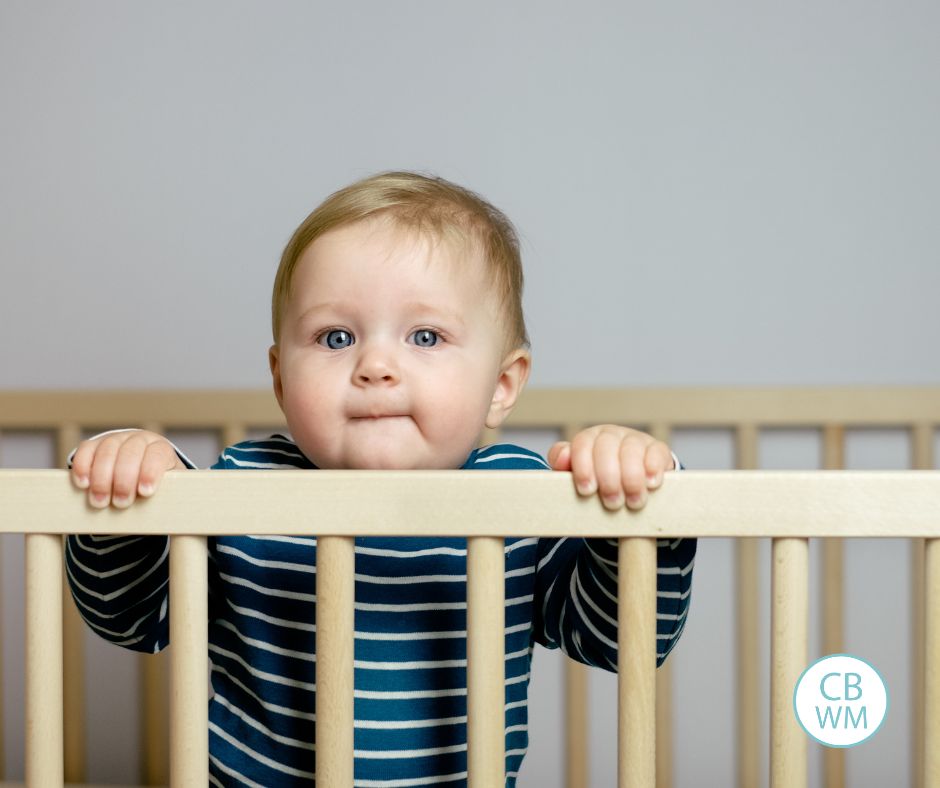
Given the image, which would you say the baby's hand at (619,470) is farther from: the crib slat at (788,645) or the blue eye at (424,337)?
the blue eye at (424,337)

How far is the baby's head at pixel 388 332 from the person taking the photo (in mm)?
654

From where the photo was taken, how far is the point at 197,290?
4.11ft

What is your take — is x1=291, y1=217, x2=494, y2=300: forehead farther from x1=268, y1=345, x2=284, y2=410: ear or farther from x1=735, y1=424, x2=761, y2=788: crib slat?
x1=735, y1=424, x2=761, y2=788: crib slat

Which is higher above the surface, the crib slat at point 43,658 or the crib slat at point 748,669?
the crib slat at point 43,658

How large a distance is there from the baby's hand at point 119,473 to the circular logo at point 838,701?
32cm

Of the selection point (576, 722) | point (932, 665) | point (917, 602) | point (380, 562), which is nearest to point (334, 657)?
point (380, 562)

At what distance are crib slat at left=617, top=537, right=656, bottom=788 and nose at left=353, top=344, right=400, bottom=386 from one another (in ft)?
0.64

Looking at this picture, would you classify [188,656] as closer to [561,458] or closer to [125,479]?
[125,479]

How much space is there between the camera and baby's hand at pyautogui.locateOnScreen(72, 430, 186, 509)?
530mm

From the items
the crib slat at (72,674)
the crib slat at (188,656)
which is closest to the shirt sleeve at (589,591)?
the crib slat at (188,656)

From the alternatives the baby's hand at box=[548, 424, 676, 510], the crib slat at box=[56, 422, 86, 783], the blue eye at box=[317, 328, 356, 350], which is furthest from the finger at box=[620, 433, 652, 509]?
the crib slat at box=[56, 422, 86, 783]

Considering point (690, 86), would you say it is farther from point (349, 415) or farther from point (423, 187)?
point (349, 415)

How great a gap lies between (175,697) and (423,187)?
37 cm

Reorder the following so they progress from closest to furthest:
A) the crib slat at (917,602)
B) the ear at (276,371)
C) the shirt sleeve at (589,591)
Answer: the shirt sleeve at (589,591), the ear at (276,371), the crib slat at (917,602)
